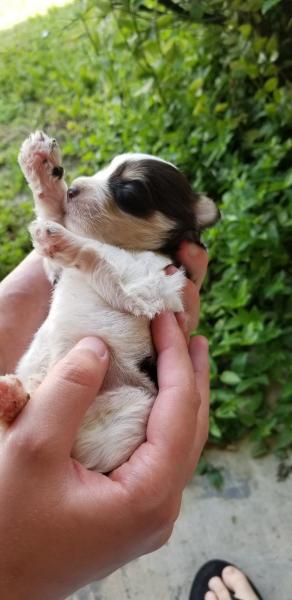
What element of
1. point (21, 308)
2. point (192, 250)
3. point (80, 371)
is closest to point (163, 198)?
point (192, 250)

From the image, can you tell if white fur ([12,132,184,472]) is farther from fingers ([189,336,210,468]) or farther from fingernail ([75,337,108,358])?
fingers ([189,336,210,468])

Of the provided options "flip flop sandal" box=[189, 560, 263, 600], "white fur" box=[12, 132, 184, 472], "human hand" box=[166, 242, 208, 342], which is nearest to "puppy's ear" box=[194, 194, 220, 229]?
"human hand" box=[166, 242, 208, 342]

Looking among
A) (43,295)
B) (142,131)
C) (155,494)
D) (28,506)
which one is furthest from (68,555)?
(142,131)

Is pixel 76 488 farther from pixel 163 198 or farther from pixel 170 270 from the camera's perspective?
pixel 163 198

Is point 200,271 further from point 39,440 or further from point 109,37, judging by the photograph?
point 109,37

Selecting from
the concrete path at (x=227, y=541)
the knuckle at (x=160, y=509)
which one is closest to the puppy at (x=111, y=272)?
the knuckle at (x=160, y=509)

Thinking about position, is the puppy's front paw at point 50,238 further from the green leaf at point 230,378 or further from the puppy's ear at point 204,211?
the green leaf at point 230,378
